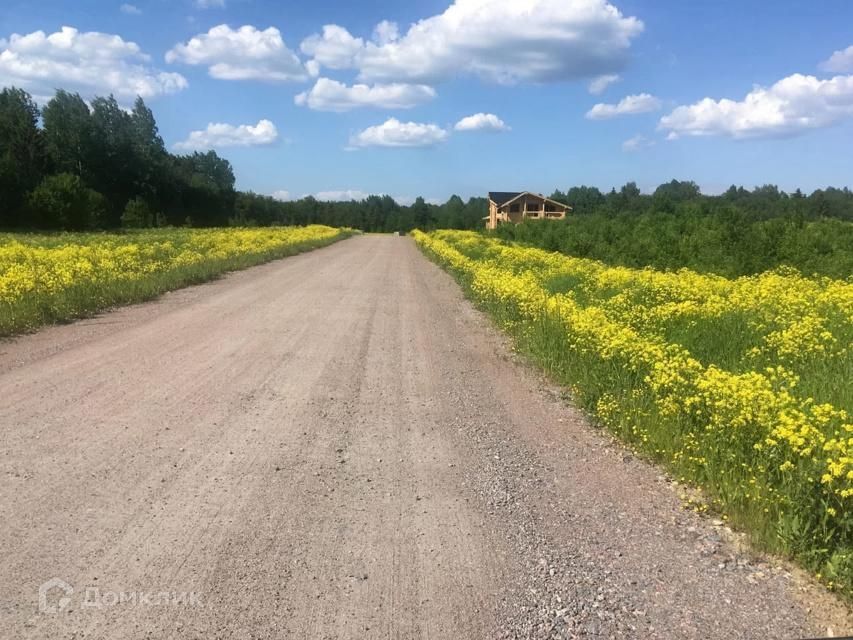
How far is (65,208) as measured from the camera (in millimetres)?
67312

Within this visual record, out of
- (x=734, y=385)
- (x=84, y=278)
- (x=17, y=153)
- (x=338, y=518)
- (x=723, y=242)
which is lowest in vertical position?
(x=338, y=518)

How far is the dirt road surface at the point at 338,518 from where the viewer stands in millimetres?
3533

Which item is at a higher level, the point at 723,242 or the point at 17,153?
the point at 17,153

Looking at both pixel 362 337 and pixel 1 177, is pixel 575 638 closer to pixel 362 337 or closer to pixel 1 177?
pixel 362 337

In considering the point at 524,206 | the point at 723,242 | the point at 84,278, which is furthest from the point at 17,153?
the point at 723,242

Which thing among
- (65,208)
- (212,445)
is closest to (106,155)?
(65,208)

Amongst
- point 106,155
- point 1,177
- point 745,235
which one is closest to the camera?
point 745,235

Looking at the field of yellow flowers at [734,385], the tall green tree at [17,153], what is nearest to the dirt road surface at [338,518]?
the field of yellow flowers at [734,385]

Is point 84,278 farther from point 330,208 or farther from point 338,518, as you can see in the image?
point 330,208

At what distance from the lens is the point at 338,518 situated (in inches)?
183

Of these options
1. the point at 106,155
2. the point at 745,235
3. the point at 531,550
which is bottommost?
the point at 531,550

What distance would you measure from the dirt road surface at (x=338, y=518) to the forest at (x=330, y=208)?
1510 centimetres

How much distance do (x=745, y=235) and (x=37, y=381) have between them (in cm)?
2021

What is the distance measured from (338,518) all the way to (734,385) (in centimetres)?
308
